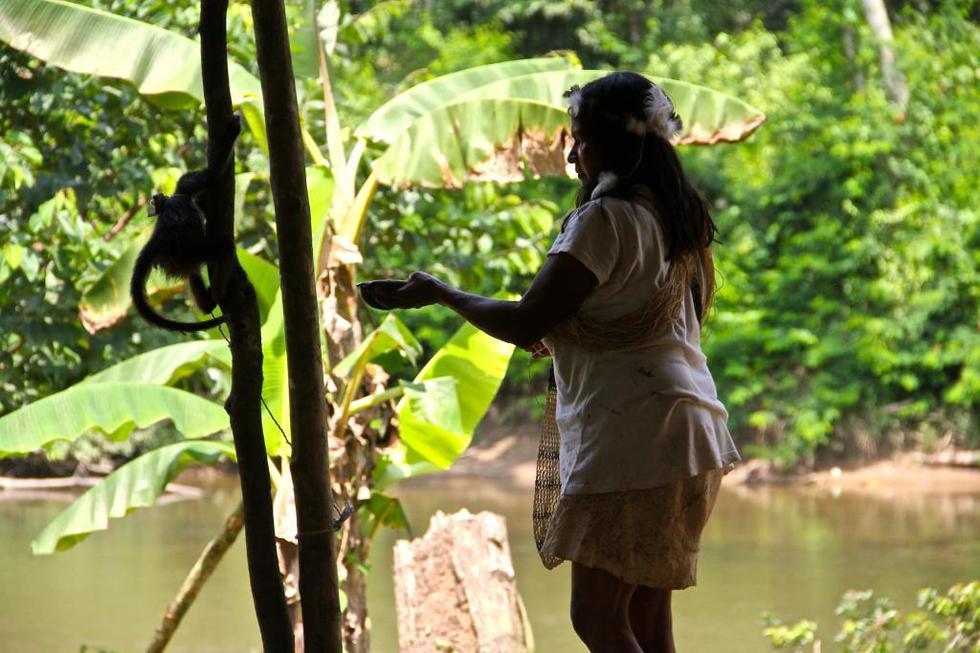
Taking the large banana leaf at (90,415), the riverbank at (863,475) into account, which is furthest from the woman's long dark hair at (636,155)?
the riverbank at (863,475)

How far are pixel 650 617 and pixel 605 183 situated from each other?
74 centimetres

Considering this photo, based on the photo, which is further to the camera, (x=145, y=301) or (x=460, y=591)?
(x=460, y=591)

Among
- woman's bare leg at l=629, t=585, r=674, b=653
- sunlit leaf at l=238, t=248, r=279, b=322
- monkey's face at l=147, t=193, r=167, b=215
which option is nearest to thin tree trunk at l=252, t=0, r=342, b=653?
monkey's face at l=147, t=193, r=167, b=215

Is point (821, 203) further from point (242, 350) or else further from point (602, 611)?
point (242, 350)

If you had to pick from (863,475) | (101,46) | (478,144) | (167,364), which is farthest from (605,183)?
(863,475)

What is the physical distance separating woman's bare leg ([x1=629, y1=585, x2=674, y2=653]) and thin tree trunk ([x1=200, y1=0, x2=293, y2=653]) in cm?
59

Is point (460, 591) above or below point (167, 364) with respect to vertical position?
below

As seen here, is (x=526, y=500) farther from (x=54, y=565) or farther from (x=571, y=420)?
(x=571, y=420)

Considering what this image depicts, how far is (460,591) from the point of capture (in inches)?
217

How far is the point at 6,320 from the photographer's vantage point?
17.8ft

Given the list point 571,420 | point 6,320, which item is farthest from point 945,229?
point 571,420

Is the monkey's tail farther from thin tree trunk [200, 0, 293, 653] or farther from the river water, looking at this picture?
the river water

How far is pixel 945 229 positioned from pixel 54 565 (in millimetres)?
8837

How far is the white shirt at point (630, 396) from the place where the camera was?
2033mm
